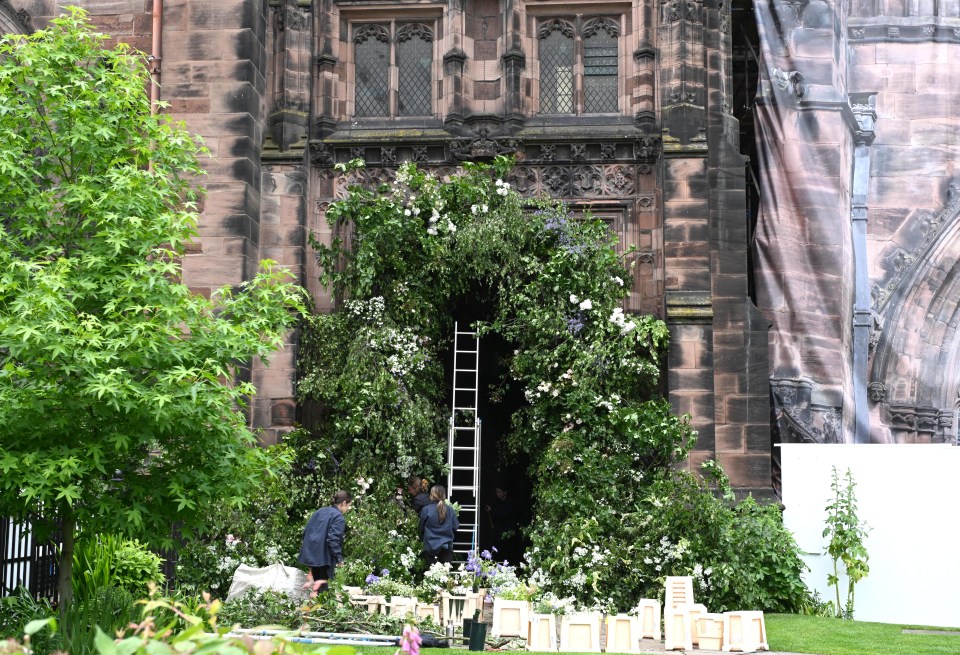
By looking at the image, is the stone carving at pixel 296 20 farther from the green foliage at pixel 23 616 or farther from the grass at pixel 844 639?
the grass at pixel 844 639

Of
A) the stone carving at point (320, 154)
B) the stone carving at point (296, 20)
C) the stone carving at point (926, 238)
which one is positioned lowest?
the stone carving at point (926, 238)

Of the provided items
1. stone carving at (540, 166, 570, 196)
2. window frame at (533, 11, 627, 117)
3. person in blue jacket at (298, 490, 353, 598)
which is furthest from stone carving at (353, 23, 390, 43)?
person in blue jacket at (298, 490, 353, 598)

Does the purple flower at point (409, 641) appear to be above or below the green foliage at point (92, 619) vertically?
above

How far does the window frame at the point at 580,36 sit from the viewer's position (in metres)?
17.0

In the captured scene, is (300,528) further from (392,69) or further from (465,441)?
(392,69)

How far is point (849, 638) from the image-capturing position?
12.0 meters

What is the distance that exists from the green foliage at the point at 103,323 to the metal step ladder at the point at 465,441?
5.71m

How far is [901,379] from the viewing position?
1845cm

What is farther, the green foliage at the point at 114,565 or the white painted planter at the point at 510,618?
the green foliage at the point at 114,565

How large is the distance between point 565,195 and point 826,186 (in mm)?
3922

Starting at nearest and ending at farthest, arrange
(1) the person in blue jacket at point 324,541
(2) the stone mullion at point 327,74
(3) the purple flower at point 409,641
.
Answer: (3) the purple flower at point 409,641
(1) the person in blue jacket at point 324,541
(2) the stone mullion at point 327,74

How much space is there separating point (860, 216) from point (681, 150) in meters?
3.80

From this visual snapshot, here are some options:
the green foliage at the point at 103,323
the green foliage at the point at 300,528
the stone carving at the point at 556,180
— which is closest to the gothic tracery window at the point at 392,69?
the stone carving at the point at 556,180

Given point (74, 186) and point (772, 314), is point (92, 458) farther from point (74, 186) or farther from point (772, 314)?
point (772, 314)
